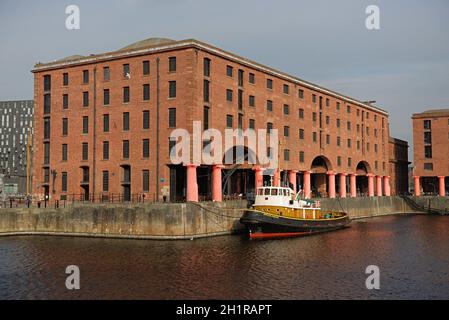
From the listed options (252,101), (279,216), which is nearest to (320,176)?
(252,101)

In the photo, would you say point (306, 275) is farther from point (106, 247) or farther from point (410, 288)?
point (106, 247)

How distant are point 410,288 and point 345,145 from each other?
61.9 m

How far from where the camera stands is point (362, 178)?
353ft

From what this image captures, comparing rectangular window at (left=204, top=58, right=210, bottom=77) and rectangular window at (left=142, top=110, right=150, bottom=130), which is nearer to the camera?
rectangular window at (left=204, top=58, right=210, bottom=77)

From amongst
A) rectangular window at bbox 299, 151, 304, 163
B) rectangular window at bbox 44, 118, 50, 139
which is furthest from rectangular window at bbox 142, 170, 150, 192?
rectangular window at bbox 299, 151, 304, 163

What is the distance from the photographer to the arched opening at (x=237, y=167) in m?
59.4

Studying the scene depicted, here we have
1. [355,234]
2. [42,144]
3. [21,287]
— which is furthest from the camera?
[42,144]

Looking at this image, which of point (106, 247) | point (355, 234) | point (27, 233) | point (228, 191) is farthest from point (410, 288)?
point (27, 233)

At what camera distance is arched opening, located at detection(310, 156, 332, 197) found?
272 ft

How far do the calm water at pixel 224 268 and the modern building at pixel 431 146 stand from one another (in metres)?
59.7

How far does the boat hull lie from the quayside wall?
3.10 m

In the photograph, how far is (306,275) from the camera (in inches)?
1248

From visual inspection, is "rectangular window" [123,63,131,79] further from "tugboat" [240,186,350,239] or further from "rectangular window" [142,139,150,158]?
"tugboat" [240,186,350,239]

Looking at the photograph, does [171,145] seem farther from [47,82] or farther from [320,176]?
[320,176]
